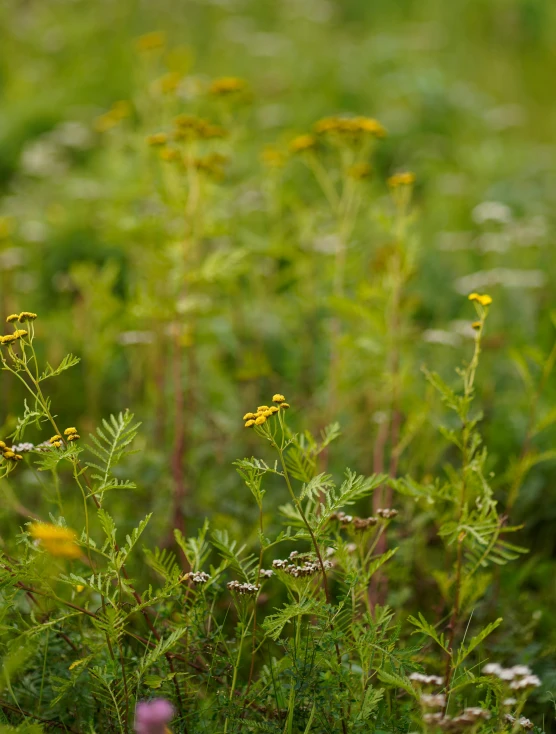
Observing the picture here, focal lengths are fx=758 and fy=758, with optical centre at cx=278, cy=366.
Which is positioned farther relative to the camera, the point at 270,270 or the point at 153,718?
the point at 270,270

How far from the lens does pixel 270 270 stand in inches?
104

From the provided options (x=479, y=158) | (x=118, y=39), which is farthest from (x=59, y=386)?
(x=118, y=39)

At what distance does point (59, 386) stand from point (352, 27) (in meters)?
7.14

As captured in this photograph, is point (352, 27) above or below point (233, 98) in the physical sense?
below

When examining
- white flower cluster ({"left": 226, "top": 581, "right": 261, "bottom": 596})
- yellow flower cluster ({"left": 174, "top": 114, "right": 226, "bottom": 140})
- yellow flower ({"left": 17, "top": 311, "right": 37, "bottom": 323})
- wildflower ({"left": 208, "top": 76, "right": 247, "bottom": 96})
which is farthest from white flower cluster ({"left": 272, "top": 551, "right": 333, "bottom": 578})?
wildflower ({"left": 208, "top": 76, "right": 247, "bottom": 96})

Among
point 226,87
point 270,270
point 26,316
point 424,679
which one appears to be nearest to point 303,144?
point 226,87

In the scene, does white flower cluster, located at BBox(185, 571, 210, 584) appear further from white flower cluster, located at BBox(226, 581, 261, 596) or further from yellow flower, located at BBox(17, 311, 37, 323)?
yellow flower, located at BBox(17, 311, 37, 323)

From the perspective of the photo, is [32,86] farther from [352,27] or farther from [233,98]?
[233,98]

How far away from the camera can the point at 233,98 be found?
2369 millimetres

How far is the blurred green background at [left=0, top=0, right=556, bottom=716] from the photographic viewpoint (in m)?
2.12

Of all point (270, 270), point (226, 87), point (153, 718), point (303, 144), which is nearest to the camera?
point (153, 718)

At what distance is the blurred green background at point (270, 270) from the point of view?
6.95 feet

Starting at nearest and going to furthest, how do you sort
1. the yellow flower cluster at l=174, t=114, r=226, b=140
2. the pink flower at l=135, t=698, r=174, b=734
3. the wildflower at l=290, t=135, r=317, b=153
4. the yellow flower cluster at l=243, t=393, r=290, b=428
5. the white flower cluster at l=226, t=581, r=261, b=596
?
the pink flower at l=135, t=698, r=174, b=734 → the yellow flower cluster at l=243, t=393, r=290, b=428 → the white flower cluster at l=226, t=581, r=261, b=596 → the yellow flower cluster at l=174, t=114, r=226, b=140 → the wildflower at l=290, t=135, r=317, b=153

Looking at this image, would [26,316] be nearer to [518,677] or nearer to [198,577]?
[198,577]
